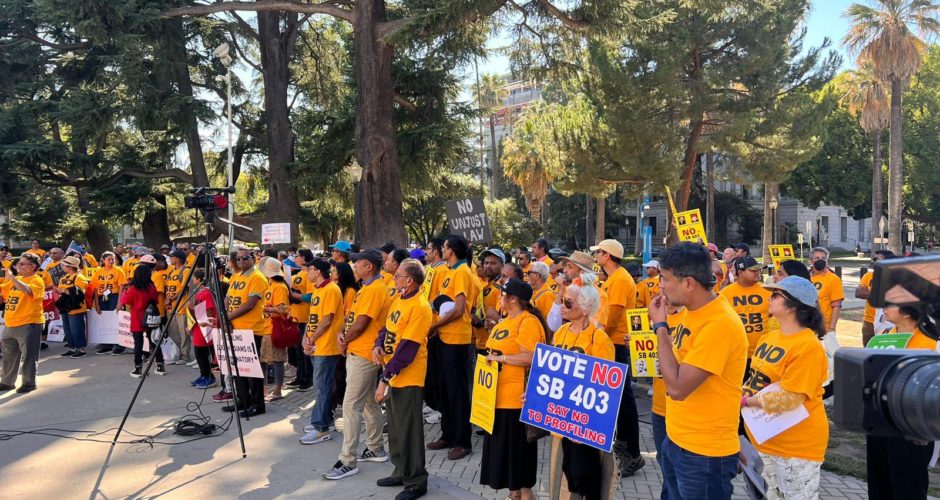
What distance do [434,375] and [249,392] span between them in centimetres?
262

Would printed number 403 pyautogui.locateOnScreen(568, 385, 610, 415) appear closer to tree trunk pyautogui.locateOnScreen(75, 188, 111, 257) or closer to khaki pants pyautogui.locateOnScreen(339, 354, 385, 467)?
khaki pants pyautogui.locateOnScreen(339, 354, 385, 467)

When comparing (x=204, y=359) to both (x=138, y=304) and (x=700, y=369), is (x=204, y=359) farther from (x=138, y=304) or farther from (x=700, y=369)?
(x=700, y=369)

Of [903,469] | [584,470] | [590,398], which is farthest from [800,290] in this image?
[584,470]

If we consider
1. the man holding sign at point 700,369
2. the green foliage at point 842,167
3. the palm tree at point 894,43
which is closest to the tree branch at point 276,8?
the man holding sign at point 700,369

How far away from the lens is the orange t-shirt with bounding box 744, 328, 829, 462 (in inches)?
138

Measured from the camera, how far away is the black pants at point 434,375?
22.1 ft

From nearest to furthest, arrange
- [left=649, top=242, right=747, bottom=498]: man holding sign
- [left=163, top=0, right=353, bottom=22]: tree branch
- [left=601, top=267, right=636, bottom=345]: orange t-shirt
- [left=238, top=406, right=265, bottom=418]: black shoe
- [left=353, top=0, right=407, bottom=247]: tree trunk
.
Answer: [left=649, top=242, right=747, bottom=498]: man holding sign, [left=601, top=267, right=636, bottom=345]: orange t-shirt, [left=238, top=406, right=265, bottom=418]: black shoe, [left=353, top=0, right=407, bottom=247]: tree trunk, [left=163, top=0, right=353, bottom=22]: tree branch

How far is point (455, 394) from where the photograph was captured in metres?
6.42

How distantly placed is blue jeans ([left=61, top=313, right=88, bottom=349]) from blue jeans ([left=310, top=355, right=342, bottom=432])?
8005mm

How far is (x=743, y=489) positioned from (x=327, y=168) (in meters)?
17.1

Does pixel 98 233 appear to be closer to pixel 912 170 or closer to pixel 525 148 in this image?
pixel 525 148

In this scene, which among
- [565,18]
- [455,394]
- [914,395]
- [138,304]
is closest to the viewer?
[914,395]

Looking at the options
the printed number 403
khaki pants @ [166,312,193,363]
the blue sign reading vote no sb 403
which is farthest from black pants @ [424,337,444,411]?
khaki pants @ [166,312,193,363]

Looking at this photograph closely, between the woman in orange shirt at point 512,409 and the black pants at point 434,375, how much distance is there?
6.74 feet
